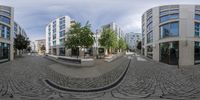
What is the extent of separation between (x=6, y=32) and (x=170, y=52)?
21.9 meters

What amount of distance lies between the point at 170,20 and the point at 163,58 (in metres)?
5.19

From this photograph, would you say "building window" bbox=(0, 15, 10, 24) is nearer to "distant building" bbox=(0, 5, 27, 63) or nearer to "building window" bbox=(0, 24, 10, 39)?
"distant building" bbox=(0, 5, 27, 63)

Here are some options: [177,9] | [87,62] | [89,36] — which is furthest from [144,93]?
[177,9]

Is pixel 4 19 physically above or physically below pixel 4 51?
above

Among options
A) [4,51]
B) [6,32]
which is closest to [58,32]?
[6,32]

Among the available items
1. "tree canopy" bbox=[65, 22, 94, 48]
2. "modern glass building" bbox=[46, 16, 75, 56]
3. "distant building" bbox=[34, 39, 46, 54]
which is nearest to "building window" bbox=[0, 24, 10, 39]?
"tree canopy" bbox=[65, 22, 94, 48]

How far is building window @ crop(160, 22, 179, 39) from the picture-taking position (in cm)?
2028

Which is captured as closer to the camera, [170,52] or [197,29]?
[197,29]

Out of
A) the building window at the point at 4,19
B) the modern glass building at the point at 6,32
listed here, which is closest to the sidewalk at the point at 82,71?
the modern glass building at the point at 6,32

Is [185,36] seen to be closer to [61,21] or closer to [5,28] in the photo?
[5,28]

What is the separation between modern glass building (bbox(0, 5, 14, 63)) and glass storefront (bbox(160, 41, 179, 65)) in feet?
69.7

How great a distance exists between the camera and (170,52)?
2080 cm

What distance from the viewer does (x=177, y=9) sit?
2011cm

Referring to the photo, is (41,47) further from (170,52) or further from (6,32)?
(170,52)
